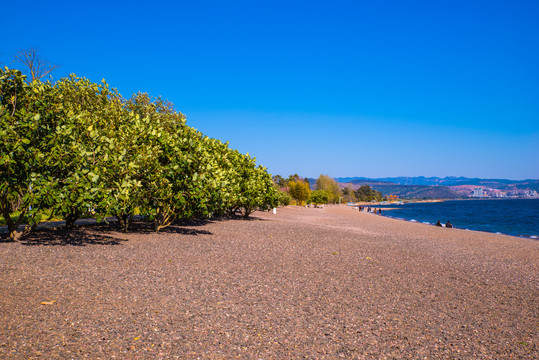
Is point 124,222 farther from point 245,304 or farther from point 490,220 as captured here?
point 490,220

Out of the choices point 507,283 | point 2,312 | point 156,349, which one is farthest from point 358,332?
point 507,283

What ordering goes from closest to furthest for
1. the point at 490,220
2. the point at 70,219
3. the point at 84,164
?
1. the point at 84,164
2. the point at 70,219
3. the point at 490,220

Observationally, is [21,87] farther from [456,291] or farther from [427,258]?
[427,258]

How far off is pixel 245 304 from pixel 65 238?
409 inches

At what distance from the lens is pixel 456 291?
10.8 metres

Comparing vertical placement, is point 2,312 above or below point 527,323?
above

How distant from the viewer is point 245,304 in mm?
8203

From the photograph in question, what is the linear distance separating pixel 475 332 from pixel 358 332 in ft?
9.32

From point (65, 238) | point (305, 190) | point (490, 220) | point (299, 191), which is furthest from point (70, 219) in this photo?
point (305, 190)

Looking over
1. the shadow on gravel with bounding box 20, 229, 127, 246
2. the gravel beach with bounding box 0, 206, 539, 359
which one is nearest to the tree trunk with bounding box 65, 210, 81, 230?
the shadow on gravel with bounding box 20, 229, 127, 246

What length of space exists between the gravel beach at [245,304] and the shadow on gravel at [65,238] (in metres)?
0.08

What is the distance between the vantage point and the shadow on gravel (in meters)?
13.4

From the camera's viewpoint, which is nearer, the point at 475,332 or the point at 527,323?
the point at 475,332

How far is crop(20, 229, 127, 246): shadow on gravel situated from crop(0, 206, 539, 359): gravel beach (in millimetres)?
82
